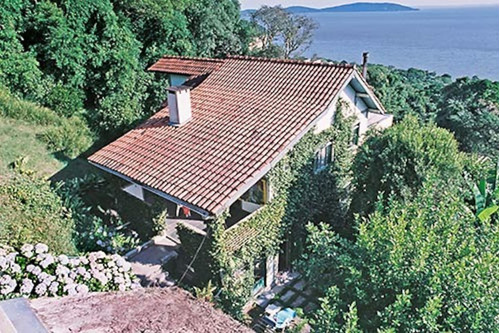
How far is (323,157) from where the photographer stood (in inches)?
717

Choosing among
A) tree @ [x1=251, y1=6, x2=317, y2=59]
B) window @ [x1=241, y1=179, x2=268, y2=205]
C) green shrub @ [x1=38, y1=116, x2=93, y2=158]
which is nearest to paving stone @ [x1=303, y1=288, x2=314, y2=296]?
window @ [x1=241, y1=179, x2=268, y2=205]

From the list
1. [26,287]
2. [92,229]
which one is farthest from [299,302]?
[26,287]

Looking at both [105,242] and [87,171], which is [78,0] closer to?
[87,171]

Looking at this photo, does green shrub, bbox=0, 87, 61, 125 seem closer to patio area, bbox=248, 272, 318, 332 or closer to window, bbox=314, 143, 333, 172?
window, bbox=314, 143, 333, 172

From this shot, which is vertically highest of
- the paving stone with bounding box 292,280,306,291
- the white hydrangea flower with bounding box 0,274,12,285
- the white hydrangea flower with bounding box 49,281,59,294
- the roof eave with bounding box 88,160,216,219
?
the white hydrangea flower with bounding box 0,274,12,285

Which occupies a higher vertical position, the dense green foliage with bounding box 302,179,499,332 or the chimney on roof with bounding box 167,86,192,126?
the chimney on roof with bounding box 167,86,192,126

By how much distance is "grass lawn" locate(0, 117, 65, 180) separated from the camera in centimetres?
1986

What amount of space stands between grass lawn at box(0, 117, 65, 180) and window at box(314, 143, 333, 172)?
1340cm

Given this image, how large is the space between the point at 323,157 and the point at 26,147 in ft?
50.3

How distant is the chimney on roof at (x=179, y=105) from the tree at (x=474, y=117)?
83.1 ft

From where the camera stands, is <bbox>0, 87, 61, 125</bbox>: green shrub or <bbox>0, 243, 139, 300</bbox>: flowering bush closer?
<bbox>0, 243, 139, 300</bbox>: flowering bush

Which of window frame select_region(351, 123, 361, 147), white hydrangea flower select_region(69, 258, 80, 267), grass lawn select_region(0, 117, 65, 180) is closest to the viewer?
white hydrangea flower select_region(69, 258, 80, 267)

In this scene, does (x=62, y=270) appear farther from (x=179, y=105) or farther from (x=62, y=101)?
(x=62, y=101)

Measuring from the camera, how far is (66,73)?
26.6m
